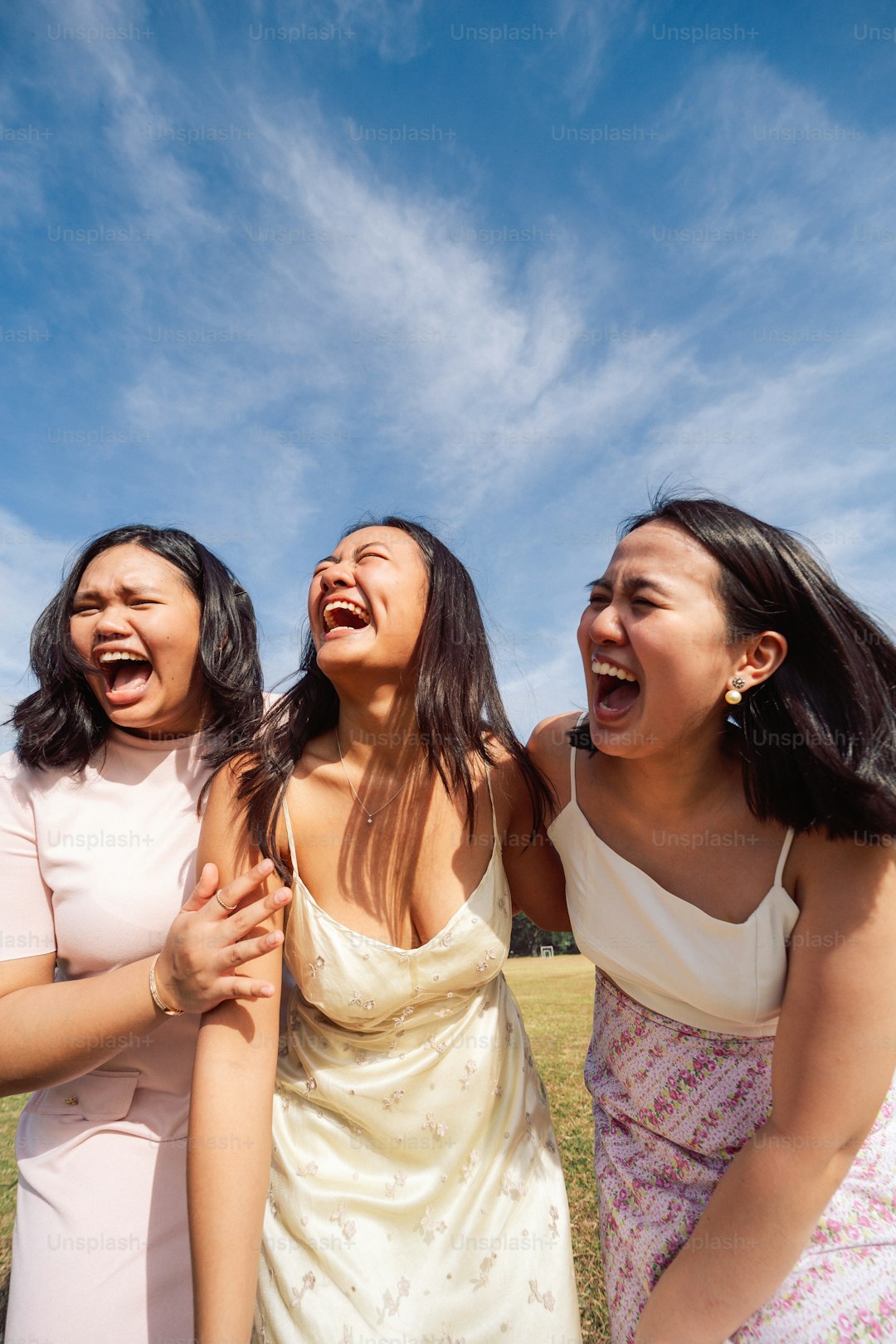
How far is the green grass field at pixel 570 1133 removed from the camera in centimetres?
439

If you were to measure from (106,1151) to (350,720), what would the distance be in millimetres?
1981

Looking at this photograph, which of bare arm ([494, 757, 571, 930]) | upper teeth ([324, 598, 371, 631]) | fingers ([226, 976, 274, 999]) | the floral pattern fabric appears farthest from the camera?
bare arm ([494, 757, 571, 930])

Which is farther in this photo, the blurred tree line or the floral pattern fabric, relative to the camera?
the blurred tree line

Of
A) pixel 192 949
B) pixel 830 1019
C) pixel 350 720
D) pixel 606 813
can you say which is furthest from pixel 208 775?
pixel 830 1019

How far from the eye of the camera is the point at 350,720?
355 cm

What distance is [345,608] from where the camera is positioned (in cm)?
331

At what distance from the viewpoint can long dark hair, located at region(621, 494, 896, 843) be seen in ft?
8.84

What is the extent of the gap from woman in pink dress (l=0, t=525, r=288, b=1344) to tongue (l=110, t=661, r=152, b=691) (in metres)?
0.01

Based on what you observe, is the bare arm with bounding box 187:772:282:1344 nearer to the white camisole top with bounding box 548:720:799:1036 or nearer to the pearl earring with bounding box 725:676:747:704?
the white camisole top with bounding box 548:720:799:1036

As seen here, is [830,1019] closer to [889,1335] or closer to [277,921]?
[889,1335]

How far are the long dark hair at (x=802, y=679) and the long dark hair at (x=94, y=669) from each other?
6.78 ft

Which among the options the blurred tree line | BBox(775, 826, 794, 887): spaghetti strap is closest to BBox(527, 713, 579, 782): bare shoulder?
BBox(775, 826, 794, 887): spaghetti strap

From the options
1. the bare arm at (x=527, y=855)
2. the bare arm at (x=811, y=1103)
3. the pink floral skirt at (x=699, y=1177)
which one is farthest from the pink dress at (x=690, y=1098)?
the bare arm at (x=527, y=855)

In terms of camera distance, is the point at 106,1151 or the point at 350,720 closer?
the point at 106,1151
